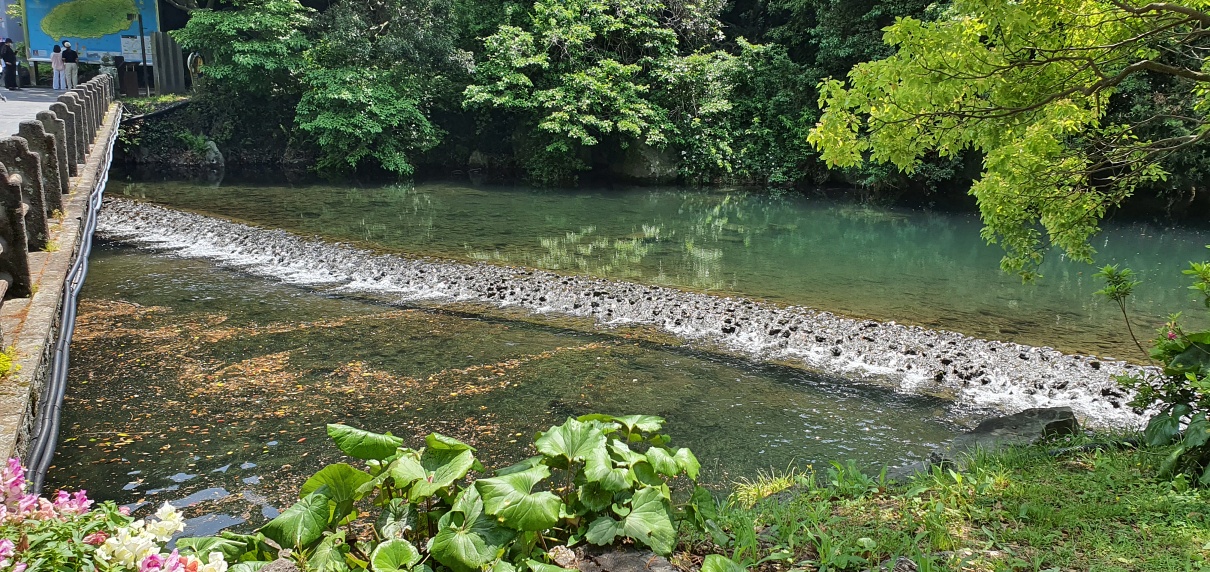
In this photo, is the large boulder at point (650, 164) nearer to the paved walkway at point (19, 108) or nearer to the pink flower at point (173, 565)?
the paved walkway at point (19, 108)

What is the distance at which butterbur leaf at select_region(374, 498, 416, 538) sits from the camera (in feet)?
12.3

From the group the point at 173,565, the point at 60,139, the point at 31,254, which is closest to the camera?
the point at 173,565

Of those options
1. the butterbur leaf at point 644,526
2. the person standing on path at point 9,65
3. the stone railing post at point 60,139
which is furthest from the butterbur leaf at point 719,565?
the person standing on path at point 9,65

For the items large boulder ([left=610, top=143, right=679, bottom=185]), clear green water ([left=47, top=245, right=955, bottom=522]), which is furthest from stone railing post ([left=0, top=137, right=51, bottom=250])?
large boulder ([left=610, top=143, right=679, bottom=185])

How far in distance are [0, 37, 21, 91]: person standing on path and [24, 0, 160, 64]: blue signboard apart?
2.03 metres

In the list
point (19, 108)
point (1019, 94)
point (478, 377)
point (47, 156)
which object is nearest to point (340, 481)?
point (478, 377)

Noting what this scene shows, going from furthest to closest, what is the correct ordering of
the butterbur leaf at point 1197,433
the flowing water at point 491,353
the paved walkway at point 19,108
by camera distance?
1. the paved walkway at point 19,108
2. the flowing water at point 491,353
3. the butterbur leaf at point 1197,433

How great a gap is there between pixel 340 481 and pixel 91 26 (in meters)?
30.5

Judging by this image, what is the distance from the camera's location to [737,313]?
34.9 ft

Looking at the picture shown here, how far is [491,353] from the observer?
9195 mm

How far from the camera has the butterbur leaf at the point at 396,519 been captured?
375 centimetres

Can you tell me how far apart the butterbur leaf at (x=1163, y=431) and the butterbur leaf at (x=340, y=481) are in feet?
14.8

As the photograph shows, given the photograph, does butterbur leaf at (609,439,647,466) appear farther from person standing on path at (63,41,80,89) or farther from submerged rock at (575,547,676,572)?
person standing on path at (63,41,80,89)

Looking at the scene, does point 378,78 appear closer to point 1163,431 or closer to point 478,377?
point 478,377
